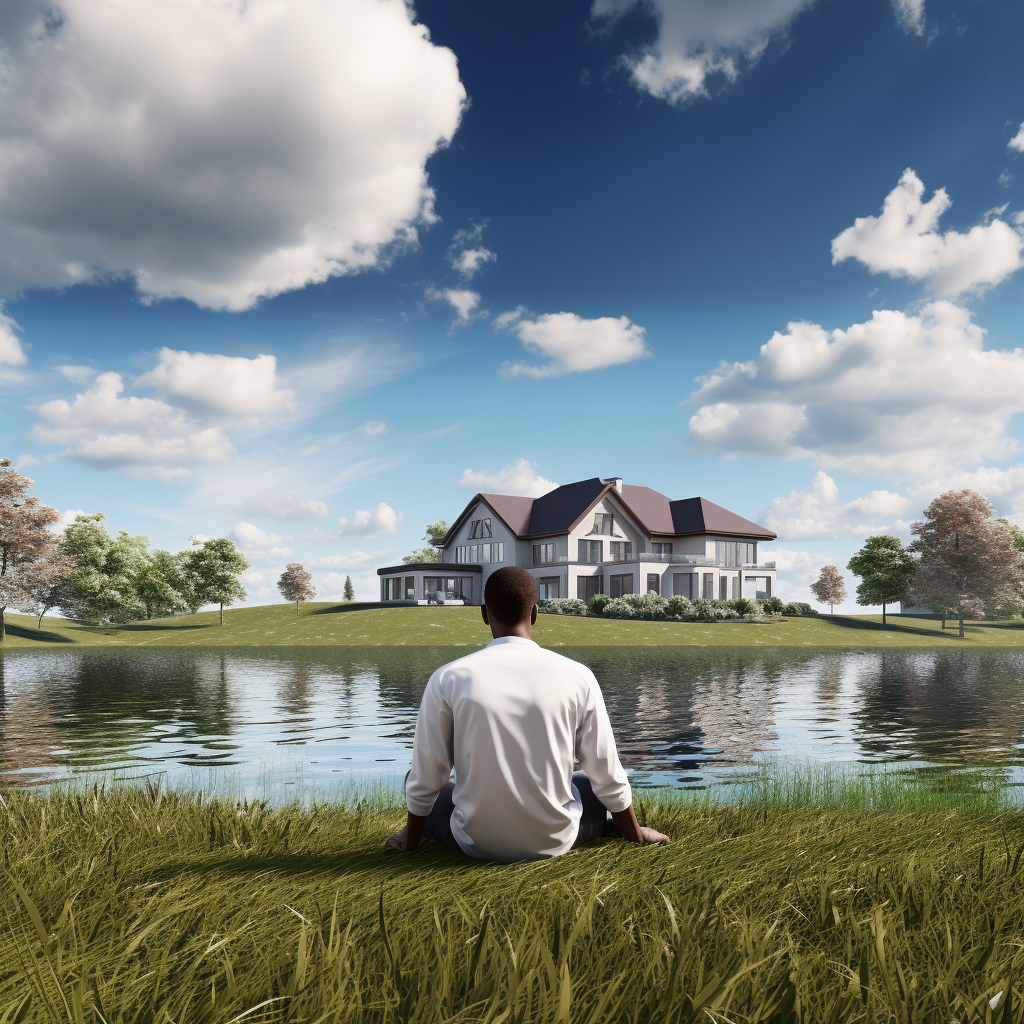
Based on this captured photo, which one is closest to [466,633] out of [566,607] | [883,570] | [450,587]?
[566,607]

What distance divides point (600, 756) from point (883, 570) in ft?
219

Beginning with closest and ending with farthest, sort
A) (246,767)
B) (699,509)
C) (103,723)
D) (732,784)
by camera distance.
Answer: (732,784), (246,767), (103,723), (699,509)

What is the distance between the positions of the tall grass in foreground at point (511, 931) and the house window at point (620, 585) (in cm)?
5008

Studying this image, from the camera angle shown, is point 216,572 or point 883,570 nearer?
point 216,572

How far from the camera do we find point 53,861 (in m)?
3.51

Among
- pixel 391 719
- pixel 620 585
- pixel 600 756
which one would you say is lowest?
pixel 391 719

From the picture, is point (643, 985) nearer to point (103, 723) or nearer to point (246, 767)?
point (246, 767)

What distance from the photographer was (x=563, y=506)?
5559 cm

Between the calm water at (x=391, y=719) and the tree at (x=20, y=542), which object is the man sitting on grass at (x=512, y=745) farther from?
the tree at (x=20, y=542)

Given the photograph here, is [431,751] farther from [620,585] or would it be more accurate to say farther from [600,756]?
[620,585]

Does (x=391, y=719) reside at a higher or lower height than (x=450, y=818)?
lower

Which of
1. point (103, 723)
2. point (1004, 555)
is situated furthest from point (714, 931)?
point (1004, 555)

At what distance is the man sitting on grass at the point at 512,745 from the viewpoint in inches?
132

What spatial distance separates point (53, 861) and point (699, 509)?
2228 inches
